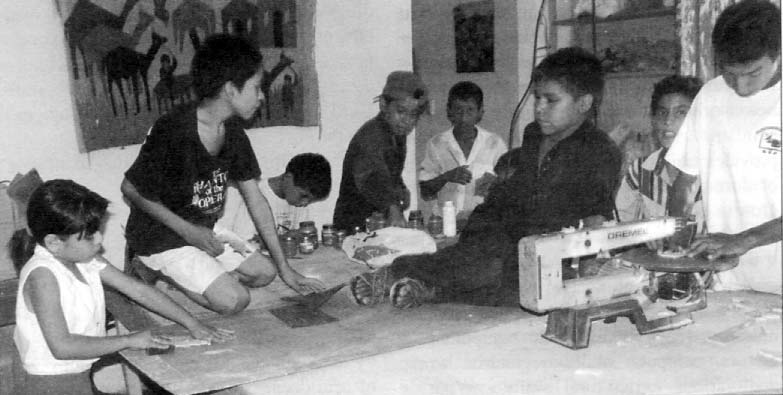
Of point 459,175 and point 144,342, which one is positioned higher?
point 459,175

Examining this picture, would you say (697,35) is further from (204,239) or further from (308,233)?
(204,239)

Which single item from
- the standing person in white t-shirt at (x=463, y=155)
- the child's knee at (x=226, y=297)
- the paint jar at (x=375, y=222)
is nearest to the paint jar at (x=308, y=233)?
the paint jar at (x=375, y=222)

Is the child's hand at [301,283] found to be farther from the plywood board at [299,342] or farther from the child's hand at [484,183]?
the child's hand at [484,183]

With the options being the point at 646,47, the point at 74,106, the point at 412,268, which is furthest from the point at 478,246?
the point at 646,47

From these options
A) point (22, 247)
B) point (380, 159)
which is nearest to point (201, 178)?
point (22, 247)

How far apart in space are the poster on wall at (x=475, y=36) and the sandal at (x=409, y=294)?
2901mm

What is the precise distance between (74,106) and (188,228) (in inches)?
29.3

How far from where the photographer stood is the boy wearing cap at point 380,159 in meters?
3.42

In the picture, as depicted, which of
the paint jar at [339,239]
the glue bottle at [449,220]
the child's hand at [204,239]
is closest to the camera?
the child's hand at [204,239]

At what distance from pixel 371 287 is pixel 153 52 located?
1445 mm

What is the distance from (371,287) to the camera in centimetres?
220

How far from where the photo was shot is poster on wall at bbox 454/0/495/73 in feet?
15.6

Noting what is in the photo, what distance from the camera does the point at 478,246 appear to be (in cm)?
254

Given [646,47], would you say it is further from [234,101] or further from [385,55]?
[234,101]
